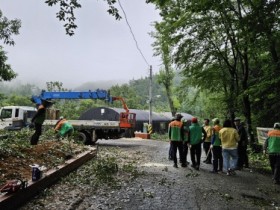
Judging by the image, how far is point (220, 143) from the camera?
481 inches

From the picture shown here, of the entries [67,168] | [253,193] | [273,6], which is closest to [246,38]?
[273,6]

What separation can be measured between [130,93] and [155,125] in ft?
150

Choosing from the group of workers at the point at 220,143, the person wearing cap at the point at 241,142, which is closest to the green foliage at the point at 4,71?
the group of workers at the point at 220,143

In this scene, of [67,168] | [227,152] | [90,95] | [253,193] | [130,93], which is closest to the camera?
[253,193]

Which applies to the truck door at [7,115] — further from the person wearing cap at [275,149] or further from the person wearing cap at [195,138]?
the person wearing cap at [275,149]

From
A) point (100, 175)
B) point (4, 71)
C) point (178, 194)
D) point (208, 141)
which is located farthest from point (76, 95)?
point (178, 194)

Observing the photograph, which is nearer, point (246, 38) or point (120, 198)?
point (120, 198)

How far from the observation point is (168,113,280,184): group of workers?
10739mm

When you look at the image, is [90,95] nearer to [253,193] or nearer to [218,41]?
[218,41]

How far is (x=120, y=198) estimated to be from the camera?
754 cm

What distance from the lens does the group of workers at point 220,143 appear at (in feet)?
35.2

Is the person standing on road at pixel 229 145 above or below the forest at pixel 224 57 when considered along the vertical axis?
below

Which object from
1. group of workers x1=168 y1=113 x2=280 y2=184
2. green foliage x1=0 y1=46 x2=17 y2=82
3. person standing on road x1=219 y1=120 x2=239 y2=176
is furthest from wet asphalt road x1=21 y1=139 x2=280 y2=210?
green foliage x1=0 y1=46 x2=17 y2=82

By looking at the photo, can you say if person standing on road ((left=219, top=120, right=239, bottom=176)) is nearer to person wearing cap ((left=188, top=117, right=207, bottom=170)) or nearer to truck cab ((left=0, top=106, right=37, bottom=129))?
person wearing cap ((left=188, top=117, right=207, bottom=170))
